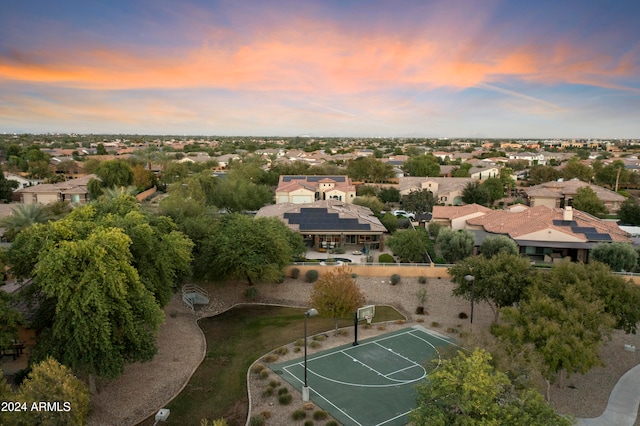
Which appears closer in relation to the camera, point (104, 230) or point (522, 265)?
point (104, 230)

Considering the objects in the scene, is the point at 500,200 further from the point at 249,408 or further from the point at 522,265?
the point at 249,408

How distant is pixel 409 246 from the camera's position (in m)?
41.2

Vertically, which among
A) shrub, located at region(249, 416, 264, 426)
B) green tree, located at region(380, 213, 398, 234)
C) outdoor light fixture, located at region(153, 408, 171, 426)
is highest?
green tree, located at region(380, 213, 398, 234)

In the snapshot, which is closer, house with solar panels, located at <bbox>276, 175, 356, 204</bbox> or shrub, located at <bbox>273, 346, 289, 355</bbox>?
shrub, located at <bbox>273, 346, 289, 355</bbox>

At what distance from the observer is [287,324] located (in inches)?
1238

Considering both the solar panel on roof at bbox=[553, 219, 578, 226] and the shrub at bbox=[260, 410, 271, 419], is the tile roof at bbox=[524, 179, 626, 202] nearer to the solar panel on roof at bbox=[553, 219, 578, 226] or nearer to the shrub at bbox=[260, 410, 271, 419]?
the solar panel on roof at bbox=[553, 219, 578, 226]

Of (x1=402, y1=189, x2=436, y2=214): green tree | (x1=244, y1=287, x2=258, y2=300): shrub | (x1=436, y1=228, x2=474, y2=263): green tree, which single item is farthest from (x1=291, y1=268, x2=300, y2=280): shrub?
(x1=402, y1=189, x2=436, y2=214): green tree

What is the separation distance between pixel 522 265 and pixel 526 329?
8261mm

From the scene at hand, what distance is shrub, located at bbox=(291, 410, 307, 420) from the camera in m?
20.0

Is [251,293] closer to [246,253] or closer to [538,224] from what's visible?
[246,253]

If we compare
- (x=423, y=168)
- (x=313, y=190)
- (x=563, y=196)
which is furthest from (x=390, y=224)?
(x=423, y=168)

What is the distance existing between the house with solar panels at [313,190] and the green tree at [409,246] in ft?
84.7

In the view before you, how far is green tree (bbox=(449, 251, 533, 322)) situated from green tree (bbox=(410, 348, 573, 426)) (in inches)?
537

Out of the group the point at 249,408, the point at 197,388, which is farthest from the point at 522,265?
the point at 197,388
